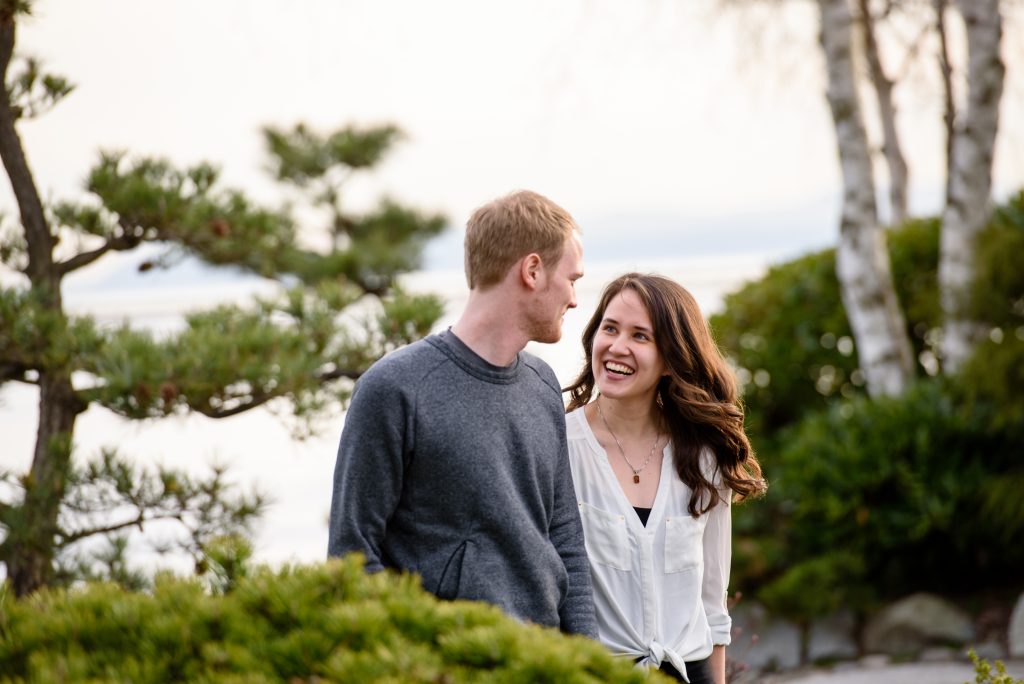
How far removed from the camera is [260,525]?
3.69 meters

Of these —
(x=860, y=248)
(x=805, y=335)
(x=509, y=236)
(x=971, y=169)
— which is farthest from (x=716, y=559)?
(x=805, y=335)

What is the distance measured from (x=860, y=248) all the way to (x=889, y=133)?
442 cm

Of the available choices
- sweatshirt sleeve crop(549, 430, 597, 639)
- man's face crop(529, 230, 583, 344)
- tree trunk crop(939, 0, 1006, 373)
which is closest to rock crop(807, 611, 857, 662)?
tree trunk crop(939, 0, 1006, 373)

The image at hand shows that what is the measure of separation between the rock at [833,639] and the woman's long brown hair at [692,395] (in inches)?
123

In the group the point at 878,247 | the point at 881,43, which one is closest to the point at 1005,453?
the point at 878,247

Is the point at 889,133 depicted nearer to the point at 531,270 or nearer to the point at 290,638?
the point at 531,270

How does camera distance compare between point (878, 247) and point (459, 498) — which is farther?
point (878, 247)

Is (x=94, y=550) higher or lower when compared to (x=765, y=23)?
lower

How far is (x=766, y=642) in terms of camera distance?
576 cm

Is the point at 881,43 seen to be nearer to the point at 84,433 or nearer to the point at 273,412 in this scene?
the point at 84,433

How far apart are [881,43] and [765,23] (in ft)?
8.08

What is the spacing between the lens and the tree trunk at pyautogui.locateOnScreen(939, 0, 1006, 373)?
5945mm

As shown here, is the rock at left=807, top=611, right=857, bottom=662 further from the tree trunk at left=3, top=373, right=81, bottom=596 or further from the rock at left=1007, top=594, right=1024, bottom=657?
the tree trunk at left=3, top=373, right=81, bottom=596

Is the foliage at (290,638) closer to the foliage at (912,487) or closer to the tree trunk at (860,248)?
the foliage at (912,487)
